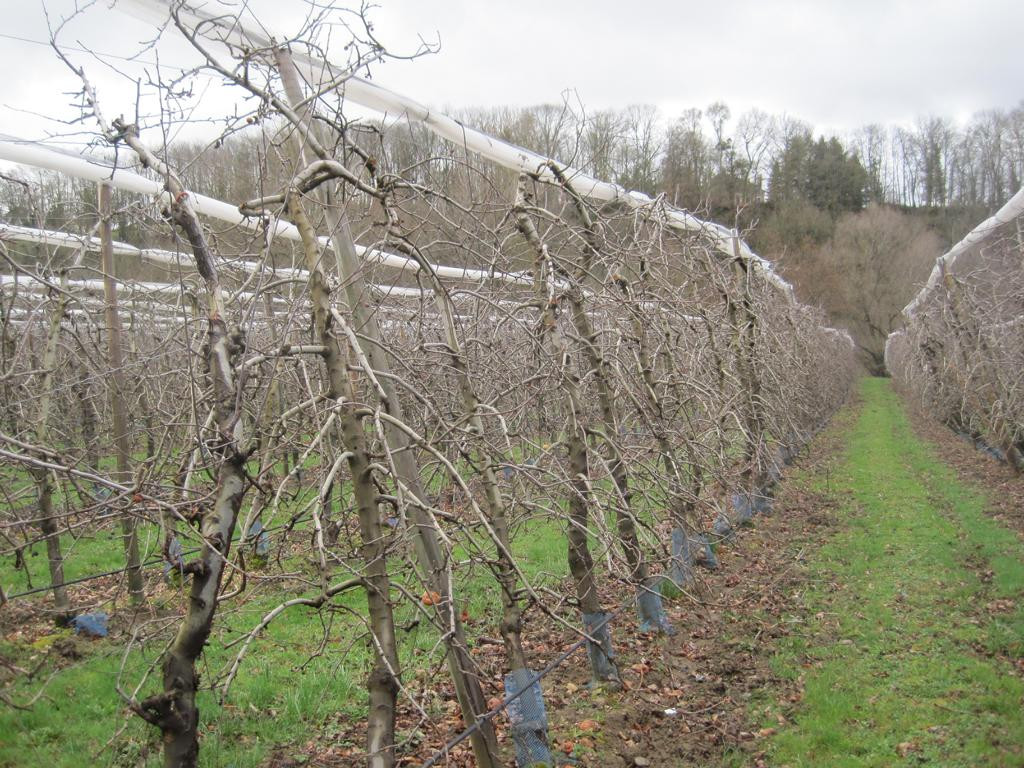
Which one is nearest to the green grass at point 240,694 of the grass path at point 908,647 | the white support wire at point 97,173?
the grass path at point 908,647

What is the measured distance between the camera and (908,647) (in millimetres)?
6238

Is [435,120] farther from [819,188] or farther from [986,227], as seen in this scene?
[819,188]

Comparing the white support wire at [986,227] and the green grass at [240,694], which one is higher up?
the white support wire at [986,227]

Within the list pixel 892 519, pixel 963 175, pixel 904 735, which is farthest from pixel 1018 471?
pixel 963 175

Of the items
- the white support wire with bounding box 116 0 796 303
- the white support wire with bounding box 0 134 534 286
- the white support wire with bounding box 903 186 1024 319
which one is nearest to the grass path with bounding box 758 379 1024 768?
the white support wire with bounding box 0 134 534 286

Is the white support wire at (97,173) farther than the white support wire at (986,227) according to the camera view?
No

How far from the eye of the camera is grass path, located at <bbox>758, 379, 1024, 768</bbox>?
474cm

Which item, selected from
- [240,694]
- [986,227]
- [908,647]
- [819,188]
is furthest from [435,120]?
[819,188]

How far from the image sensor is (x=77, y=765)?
14.2 ft

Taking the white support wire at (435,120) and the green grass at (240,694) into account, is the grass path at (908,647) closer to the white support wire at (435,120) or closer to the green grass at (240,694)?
the green grass at (240,694)

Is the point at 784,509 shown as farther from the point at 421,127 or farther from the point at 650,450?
the point at 421,127

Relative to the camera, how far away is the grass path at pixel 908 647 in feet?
15.6

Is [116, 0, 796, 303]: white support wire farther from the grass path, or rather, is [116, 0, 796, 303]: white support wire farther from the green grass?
the grass path

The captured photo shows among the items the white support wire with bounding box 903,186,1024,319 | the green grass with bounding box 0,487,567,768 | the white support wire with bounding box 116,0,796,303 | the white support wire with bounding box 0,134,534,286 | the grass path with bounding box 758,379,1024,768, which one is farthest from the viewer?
the white support wire with bounding box 903,186,1024,319
